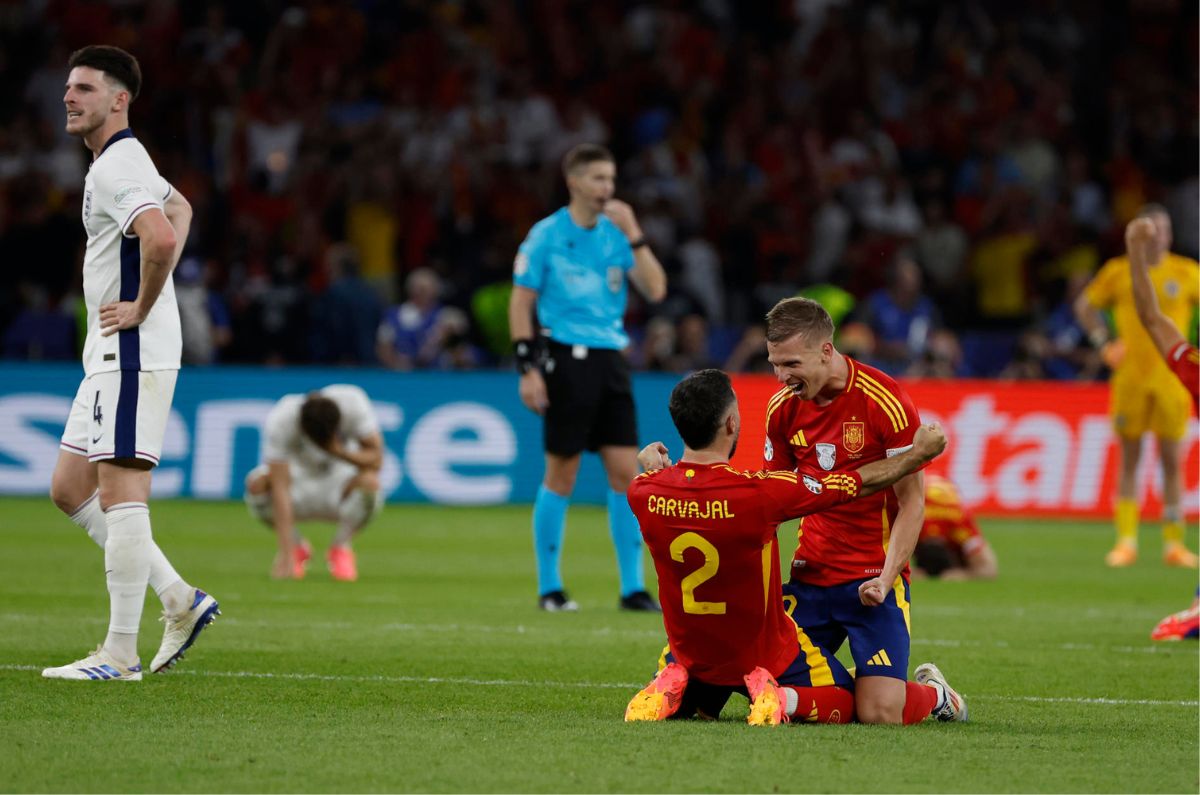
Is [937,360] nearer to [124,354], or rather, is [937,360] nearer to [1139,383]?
[1139,383]

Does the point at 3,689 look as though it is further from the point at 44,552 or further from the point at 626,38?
the point at 626,38

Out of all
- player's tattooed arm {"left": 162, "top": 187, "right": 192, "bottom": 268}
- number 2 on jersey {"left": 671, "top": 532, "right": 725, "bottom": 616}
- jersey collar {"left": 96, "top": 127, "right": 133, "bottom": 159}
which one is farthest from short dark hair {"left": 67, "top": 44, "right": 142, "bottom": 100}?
number 2 on jersey {"left": 671, "top": 532, "right": 725, "bottom": 616}

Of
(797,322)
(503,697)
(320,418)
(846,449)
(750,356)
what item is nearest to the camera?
(797,322)

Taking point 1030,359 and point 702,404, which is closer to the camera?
point 702,404

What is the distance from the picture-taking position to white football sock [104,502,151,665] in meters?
7.30

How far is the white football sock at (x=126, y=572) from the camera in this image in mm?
7305

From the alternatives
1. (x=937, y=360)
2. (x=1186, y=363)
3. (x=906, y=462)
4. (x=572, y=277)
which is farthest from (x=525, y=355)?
(x=937, y=360)

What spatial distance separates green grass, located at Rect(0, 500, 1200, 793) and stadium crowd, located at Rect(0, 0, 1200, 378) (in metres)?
6.50

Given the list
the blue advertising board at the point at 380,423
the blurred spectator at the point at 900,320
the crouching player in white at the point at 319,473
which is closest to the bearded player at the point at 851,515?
the crouching player in white at the point at 319,473

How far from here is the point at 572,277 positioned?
10547 mm

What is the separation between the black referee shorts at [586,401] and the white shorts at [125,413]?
3436 mm

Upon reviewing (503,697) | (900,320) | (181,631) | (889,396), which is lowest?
(503,697)

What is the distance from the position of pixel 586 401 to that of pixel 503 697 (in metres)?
3.54

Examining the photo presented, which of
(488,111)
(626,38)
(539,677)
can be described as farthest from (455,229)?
(539,677)
